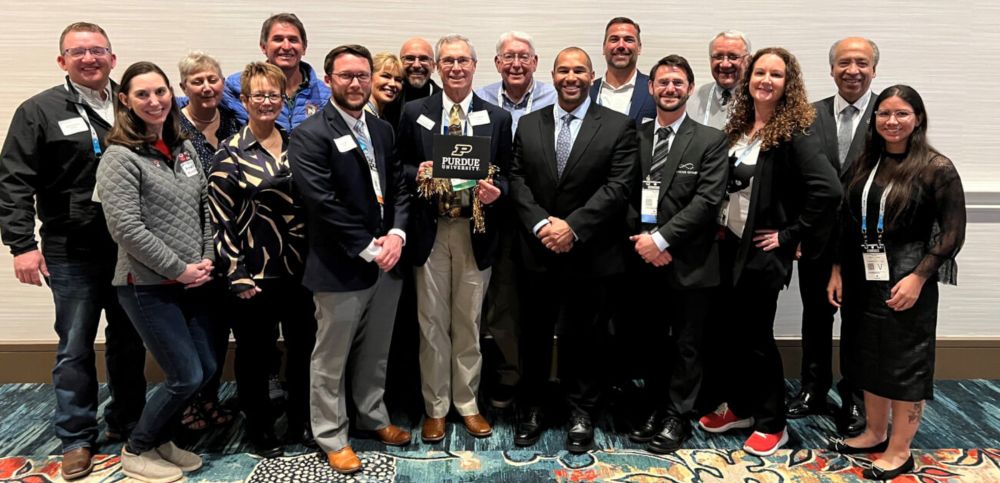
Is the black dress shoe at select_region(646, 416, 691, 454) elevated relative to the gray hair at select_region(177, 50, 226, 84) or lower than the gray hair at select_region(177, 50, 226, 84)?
lower

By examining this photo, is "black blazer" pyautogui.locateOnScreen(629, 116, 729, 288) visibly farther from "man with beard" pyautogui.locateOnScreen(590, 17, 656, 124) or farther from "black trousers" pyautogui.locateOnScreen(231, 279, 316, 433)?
"black trousers" pyautogui.locateOnScreen(231, 279, 316, 433)

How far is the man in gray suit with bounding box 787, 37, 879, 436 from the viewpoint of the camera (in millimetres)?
3348

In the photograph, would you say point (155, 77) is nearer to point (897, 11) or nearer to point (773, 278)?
point (773, 278)

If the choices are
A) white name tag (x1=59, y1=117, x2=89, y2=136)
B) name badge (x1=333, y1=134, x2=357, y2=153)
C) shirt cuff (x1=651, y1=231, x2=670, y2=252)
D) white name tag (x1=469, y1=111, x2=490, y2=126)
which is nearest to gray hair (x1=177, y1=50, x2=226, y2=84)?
white name tag (x1=59, y1=117, x2=89, y2=136)

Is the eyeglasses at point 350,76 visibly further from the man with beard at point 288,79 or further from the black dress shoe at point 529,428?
the black dress shoe at point 529,428

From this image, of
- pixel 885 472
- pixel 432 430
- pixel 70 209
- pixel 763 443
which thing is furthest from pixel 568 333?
pixel 70 209

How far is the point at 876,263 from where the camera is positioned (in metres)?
2.83

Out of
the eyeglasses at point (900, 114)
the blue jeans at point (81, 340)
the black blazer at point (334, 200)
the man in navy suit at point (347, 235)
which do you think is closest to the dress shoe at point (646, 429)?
the man in navy suit at point (347, 235)

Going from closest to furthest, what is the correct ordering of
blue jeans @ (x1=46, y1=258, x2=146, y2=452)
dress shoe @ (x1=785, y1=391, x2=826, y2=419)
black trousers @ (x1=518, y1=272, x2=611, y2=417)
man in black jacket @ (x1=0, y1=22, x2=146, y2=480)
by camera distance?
1. man in black jacket @ (x1=0, y1=22, x2=146, y2=480)
2. blue jeans @ (x1=46, y1=258, x2=146, y2=452)
3. black trousers @ (x1=518, y1=272, x2=611, y2=417)
4. dress shoe @ (x1=785, y1=391, x2=826, y2=419)

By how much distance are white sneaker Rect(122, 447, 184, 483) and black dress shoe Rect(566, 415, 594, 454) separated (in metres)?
1.72

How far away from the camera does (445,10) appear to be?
392 cm

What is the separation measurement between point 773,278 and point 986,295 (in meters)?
2.08

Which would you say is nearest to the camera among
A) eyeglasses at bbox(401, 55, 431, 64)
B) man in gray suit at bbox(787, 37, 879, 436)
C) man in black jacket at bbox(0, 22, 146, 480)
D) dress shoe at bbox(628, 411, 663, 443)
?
man in black jacket at bbox(0, 22, 146, 480)

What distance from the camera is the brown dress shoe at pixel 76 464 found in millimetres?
2914
